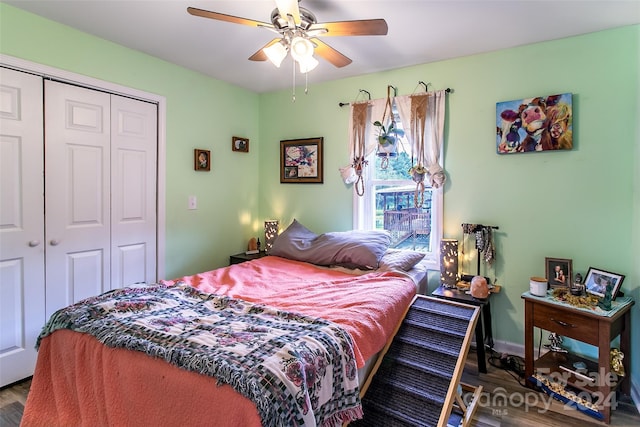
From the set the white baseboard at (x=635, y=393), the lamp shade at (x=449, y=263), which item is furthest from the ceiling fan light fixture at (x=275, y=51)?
the white baseboard at (x=635, y=393)

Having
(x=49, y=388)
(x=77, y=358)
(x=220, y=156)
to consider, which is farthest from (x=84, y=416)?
(x=220, y=156)

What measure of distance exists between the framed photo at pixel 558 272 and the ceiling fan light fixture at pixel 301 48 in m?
2.18

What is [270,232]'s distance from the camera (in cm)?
368

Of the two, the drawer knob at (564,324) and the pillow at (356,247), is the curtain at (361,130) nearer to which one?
the pillow at (356,247)

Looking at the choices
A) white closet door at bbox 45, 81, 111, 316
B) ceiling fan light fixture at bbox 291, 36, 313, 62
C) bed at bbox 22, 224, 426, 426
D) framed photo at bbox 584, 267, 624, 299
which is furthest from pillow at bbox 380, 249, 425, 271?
white closet door at bbox 45, 81, 111, 316

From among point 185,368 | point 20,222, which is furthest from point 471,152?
point 20,222

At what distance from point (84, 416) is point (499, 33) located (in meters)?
3.21

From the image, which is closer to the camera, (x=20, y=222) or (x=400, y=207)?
(x=20, y=222)

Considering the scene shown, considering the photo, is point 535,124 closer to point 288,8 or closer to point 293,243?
point 288,8

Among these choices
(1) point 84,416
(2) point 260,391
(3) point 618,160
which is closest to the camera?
(2) point 260,391

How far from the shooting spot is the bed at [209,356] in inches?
46.1

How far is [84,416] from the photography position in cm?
149

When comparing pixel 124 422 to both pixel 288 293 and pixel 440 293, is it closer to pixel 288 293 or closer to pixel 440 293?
pixel 288 293

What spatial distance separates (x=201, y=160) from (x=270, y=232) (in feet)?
3.25
